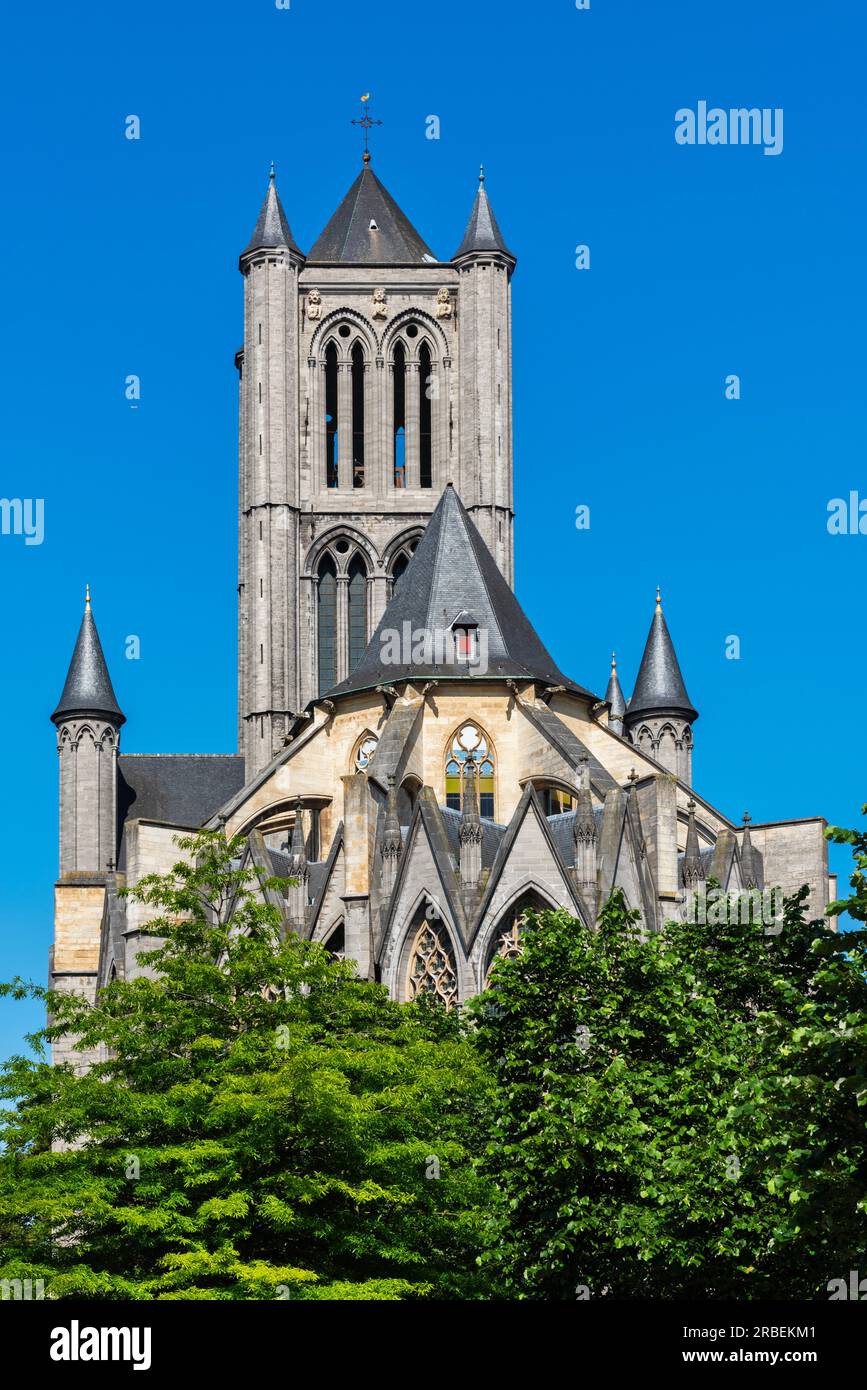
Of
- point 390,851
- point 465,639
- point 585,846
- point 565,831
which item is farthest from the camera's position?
point 465,639

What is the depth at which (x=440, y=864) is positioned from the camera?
53.9 m

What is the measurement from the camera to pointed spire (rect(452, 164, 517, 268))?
88750mm

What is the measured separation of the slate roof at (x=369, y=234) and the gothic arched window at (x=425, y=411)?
3.67 meters

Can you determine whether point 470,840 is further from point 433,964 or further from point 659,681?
point 659,681

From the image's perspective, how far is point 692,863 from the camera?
58656 mm

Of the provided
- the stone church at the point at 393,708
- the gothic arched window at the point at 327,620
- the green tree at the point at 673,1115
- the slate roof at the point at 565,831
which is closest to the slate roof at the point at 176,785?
the stone church at the point at 393,708

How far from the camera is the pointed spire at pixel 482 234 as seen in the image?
88.8m

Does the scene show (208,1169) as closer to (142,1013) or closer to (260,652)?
(142,1013)

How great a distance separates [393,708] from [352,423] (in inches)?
1108

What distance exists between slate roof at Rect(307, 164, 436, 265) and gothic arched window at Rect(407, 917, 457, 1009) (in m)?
41.2

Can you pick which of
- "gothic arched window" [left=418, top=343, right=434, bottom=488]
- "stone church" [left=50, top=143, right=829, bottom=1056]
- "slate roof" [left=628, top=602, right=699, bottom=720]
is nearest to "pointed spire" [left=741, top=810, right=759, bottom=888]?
"stone church" [left=50, top=143, right=829, bottom=1056]

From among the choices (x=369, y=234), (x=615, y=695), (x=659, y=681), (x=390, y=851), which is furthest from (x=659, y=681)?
(x=390, y=851)
